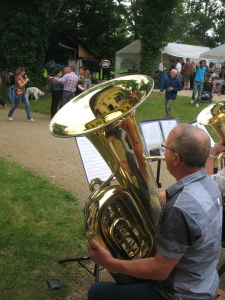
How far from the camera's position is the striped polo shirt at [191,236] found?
4.88 ft

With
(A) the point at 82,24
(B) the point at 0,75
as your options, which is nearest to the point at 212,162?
(B) the point at 0,75

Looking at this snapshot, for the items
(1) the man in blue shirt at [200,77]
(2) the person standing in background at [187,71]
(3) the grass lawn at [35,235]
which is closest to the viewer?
(3) the grass lawn at [35,235]

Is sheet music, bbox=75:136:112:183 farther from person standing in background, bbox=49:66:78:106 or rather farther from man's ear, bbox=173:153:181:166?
person standing in background, bbox=49:66:78:106

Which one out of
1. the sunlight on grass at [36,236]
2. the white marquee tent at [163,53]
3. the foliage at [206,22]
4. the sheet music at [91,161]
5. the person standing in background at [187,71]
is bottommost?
the sunlight on grass at [36,236]

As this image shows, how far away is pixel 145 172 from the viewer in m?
2.00

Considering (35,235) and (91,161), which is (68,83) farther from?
(91,161)

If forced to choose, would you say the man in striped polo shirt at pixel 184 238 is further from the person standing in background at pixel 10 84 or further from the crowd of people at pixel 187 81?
the person standing in background at pixel 10 84

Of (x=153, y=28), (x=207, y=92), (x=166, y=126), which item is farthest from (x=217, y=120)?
(x=153, y=28)

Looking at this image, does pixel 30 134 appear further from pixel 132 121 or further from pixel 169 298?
pixel 169 298

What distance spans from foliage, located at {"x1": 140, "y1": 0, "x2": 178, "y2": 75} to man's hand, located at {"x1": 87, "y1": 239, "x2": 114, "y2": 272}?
1978 centimetres

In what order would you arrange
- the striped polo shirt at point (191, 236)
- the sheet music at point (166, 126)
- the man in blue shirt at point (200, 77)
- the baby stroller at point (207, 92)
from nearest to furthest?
the striped polo shirt at point (191, 236) < the sheet music at point (166, 126) < the man in blue shirt at point (200, 77) < the baby stroller at point (207, 92)

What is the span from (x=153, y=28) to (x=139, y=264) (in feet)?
66.0

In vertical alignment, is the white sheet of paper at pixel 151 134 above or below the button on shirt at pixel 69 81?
below

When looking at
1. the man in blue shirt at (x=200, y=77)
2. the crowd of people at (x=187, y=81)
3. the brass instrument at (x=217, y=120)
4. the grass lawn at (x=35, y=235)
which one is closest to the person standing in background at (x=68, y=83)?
the crowd of people at (x=187, y=81)
